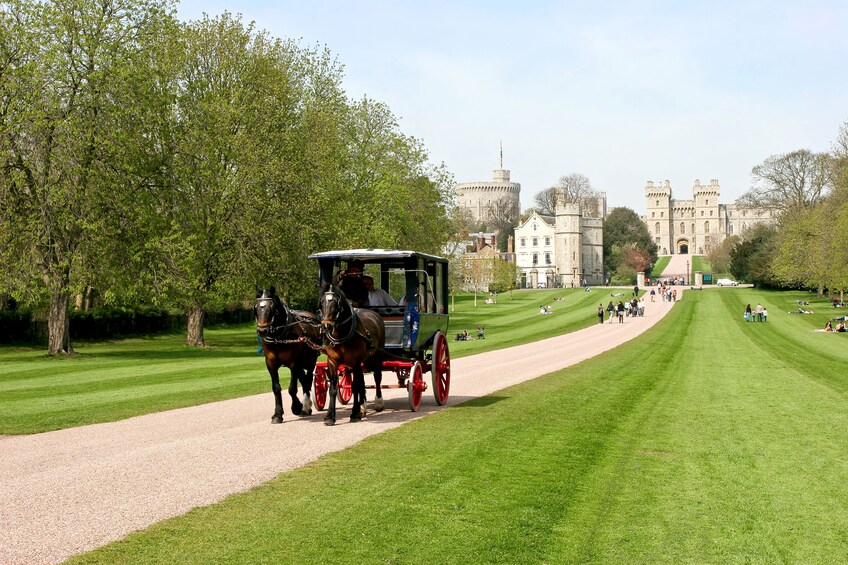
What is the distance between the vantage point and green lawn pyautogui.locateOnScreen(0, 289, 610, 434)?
1850 centimetres

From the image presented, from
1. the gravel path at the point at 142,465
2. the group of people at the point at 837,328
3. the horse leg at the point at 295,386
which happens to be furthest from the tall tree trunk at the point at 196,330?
the group of people at the point at 837,328

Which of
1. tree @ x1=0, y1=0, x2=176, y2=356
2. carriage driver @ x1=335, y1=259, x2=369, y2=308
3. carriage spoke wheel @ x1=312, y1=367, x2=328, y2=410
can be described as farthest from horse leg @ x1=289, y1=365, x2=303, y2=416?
tree @ x1=0, y1=0, x2=176, y2=356

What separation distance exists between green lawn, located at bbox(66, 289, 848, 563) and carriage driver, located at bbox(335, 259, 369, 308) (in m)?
2.84

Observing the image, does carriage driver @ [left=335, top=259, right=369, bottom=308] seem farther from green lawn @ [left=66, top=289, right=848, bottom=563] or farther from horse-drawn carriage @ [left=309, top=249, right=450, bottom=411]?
green lawn @ [left=66, top=289, right=848, bottom=563]

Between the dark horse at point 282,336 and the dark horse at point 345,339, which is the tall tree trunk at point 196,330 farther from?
the dark horse at point 345,339

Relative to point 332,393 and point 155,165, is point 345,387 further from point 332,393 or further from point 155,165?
point 155,165

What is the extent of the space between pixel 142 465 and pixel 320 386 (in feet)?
20.2

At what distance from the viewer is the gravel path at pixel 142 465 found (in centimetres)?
874

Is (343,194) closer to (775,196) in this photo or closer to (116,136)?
(116,136)

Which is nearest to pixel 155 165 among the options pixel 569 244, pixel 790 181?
pixel 790 181

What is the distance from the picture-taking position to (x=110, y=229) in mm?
37656

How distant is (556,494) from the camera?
1065 centimetres

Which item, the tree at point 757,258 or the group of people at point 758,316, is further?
the tree at point 757,258

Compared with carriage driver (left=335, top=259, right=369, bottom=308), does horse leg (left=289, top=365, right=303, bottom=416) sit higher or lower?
lower
